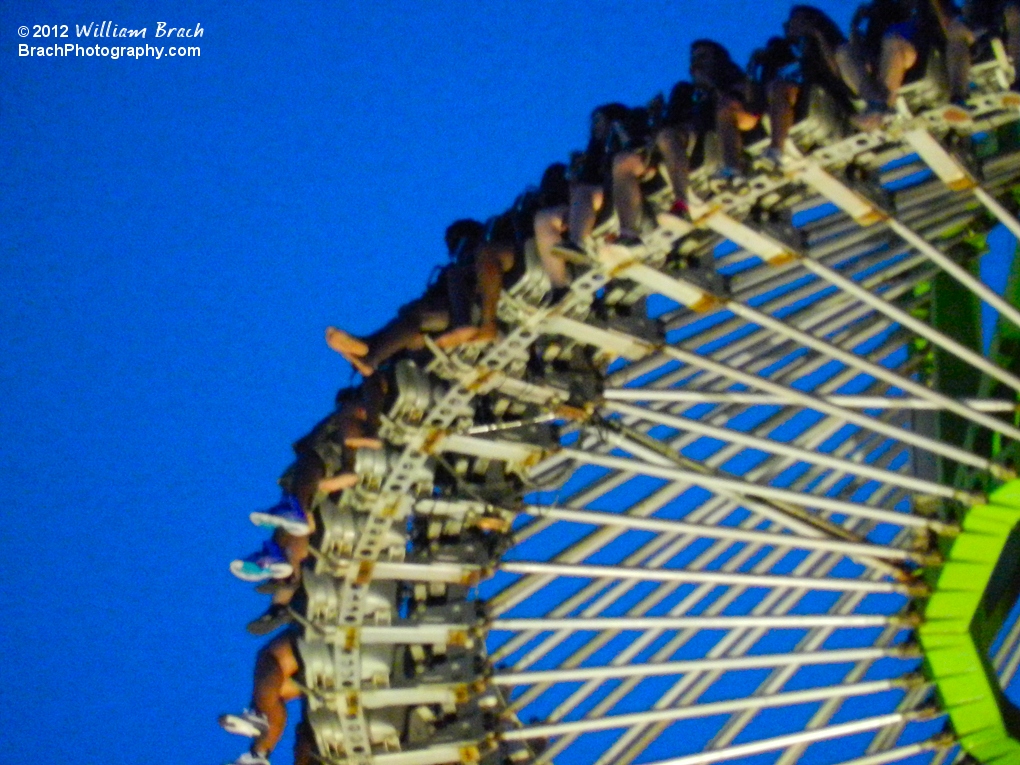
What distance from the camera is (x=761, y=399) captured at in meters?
17.8

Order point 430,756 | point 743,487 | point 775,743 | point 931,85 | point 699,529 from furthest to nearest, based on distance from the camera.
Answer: point 430,756 → point 775,743 → point 743,487 → point 699,529 → point 931,85

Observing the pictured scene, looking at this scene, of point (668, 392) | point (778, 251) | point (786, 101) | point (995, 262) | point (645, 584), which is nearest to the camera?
point (786, 101)

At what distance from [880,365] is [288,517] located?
A: 7.34 m

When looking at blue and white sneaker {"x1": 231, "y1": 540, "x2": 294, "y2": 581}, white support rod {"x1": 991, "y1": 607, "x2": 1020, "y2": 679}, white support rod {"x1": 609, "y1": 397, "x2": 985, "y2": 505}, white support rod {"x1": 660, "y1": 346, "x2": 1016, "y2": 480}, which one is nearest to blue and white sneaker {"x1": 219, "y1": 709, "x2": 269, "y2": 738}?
blue and white sneaker {"x1": 231, "y1": 540, "x2": 294, "y2": 581}

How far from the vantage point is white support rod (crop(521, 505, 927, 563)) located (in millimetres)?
17594

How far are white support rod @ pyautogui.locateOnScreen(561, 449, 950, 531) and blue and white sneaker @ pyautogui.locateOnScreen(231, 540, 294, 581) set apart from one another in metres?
3.74

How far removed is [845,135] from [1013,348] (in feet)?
19.2

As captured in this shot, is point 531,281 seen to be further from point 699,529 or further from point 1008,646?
point 1008,646

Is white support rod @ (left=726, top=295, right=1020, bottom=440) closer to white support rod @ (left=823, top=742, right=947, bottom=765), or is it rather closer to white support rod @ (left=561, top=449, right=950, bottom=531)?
white support rod @ (left=561, top=449, right=950, bottom=531)

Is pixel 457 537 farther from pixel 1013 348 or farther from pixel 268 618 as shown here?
pixel 1013 348

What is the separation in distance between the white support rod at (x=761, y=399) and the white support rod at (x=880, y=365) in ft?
0.87

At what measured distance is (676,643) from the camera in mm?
19562

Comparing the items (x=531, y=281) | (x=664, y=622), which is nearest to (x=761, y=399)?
(x=664, y=622)

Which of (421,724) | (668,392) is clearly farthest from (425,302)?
(421,724)
